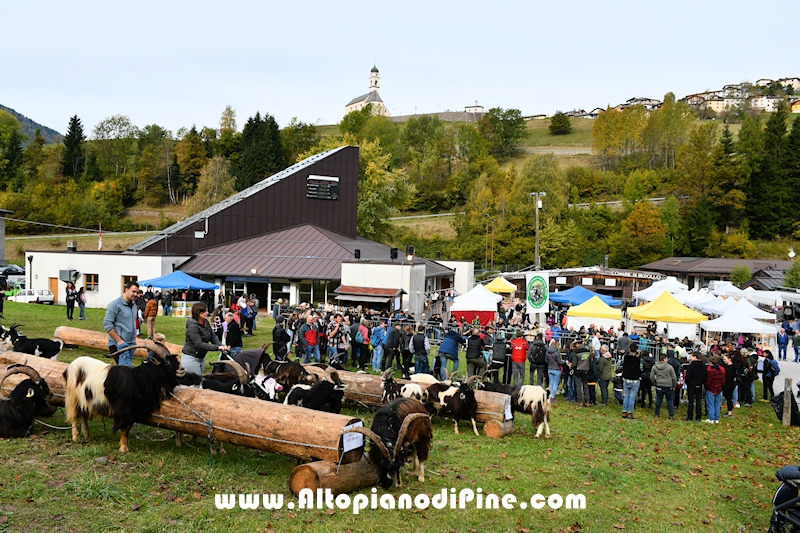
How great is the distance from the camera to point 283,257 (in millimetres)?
35938

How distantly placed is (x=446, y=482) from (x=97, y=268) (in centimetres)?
2953

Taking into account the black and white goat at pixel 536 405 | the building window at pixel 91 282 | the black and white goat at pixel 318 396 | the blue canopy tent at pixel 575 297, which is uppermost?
the building window at pixel 91 282

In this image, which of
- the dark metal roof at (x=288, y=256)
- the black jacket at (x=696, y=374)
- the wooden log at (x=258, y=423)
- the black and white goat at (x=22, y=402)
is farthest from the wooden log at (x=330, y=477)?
the dark metal roof at (x=288, y=256)

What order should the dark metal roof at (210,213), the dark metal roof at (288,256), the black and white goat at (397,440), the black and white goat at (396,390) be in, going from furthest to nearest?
the dark metal roof at (210,213) → the dark metal roof at (288,256) → the black and white goat at (396,390) → the black and white goat at (397,440)

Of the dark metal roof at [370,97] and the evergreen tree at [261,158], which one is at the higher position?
the dark metal roof at [370,97]

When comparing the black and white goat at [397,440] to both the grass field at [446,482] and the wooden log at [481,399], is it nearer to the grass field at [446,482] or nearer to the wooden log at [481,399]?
the grass field at [446,482]

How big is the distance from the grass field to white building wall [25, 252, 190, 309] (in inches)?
966

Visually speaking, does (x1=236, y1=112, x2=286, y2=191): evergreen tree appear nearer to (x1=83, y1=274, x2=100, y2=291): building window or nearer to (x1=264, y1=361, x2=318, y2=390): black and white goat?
(x1=83, y1=274, x2=100, y2=291): building window

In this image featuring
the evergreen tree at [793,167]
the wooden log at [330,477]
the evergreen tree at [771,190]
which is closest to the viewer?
the wooden log at [330,477]

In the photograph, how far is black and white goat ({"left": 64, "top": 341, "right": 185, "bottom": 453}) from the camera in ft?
25.4

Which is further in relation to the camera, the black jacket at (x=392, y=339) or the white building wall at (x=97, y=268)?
the white building wall at (x=97, y=268)

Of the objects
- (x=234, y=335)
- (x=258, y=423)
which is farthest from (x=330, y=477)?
(x=234, y=335)

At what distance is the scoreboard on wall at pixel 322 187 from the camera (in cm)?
4128

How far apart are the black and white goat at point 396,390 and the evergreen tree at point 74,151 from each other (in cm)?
9167
